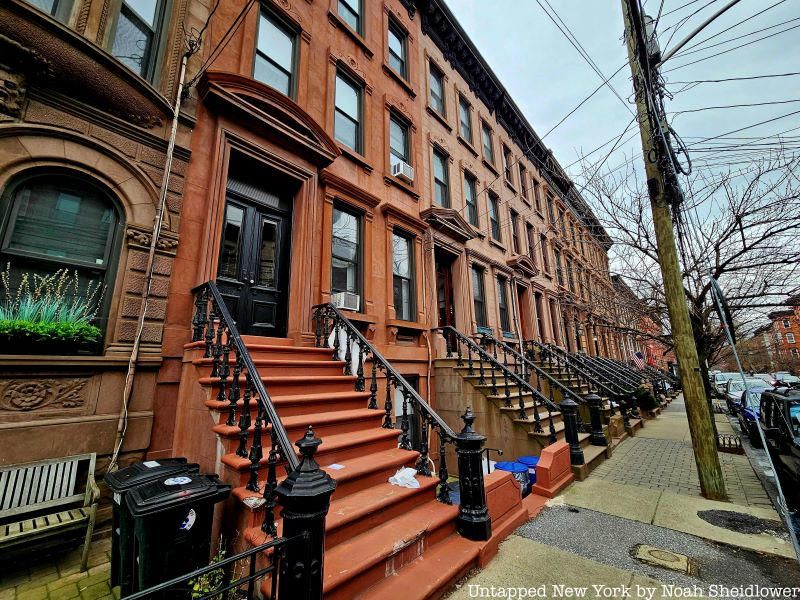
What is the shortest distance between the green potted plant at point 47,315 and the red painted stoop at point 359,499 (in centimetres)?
108

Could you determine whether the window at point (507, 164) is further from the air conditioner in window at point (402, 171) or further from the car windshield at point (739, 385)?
the car windshield at point (739, 385)

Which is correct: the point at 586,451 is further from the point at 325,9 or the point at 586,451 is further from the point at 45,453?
the point at 325,9

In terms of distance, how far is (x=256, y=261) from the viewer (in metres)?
5.95

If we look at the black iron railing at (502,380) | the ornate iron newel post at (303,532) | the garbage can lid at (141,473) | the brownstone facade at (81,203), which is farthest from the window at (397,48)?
the ornate iron newel post at (303,532)

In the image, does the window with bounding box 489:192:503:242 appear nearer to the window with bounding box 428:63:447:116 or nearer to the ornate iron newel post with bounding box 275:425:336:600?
the window with bounding box 428:63:447:116

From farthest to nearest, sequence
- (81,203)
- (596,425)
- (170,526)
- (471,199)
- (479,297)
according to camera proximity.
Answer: (471,199), (479,297), (596,425), (81,203), (170,526)

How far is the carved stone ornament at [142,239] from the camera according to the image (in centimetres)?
427

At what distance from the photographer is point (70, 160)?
396 centimetres

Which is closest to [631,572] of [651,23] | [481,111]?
[651,23]

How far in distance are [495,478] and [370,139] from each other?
7811 mm

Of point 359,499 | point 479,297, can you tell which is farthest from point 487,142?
point 359,499

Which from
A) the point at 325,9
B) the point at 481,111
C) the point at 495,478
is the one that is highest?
the point at 481,111

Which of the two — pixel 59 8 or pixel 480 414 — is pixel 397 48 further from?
pixel 480 414

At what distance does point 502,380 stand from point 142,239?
7.80 m
